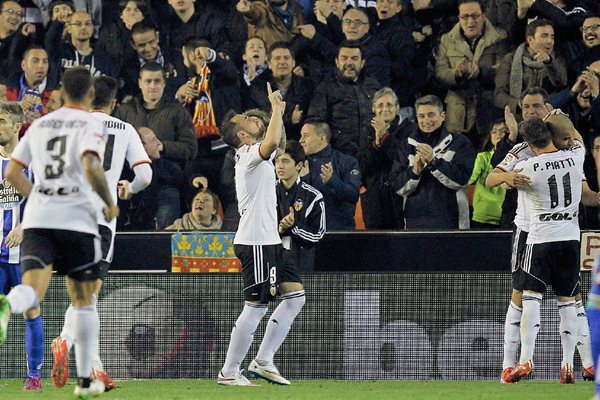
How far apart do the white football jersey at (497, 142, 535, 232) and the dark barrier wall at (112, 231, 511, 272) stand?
1.03 meters

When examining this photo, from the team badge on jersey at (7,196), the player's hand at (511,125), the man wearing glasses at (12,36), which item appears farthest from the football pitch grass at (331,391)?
the man wearing glasses at (12,36)

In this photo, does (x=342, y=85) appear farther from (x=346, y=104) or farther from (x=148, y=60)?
(x=148, y=60)

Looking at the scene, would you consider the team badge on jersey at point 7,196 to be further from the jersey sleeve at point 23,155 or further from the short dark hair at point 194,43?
the short dark hair at point 194,43

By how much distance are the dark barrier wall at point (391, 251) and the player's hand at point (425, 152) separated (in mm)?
1171

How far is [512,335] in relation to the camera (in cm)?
1173

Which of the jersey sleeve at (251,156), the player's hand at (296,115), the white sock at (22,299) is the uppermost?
the player's hand at (296,115)

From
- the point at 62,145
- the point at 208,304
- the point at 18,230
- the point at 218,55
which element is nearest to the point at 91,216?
the point at 62,145

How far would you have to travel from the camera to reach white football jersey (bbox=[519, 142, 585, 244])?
37.4 feet

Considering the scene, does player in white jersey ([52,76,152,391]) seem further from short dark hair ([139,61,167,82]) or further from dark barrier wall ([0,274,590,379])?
short dark hair ([139,61,167,82])

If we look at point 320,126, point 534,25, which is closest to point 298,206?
point 320,126

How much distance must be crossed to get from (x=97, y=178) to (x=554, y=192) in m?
4.82

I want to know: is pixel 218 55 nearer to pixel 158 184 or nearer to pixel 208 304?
pixel 158 184

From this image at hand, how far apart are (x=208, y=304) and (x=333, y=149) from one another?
285cm

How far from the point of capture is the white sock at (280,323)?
11.6m
